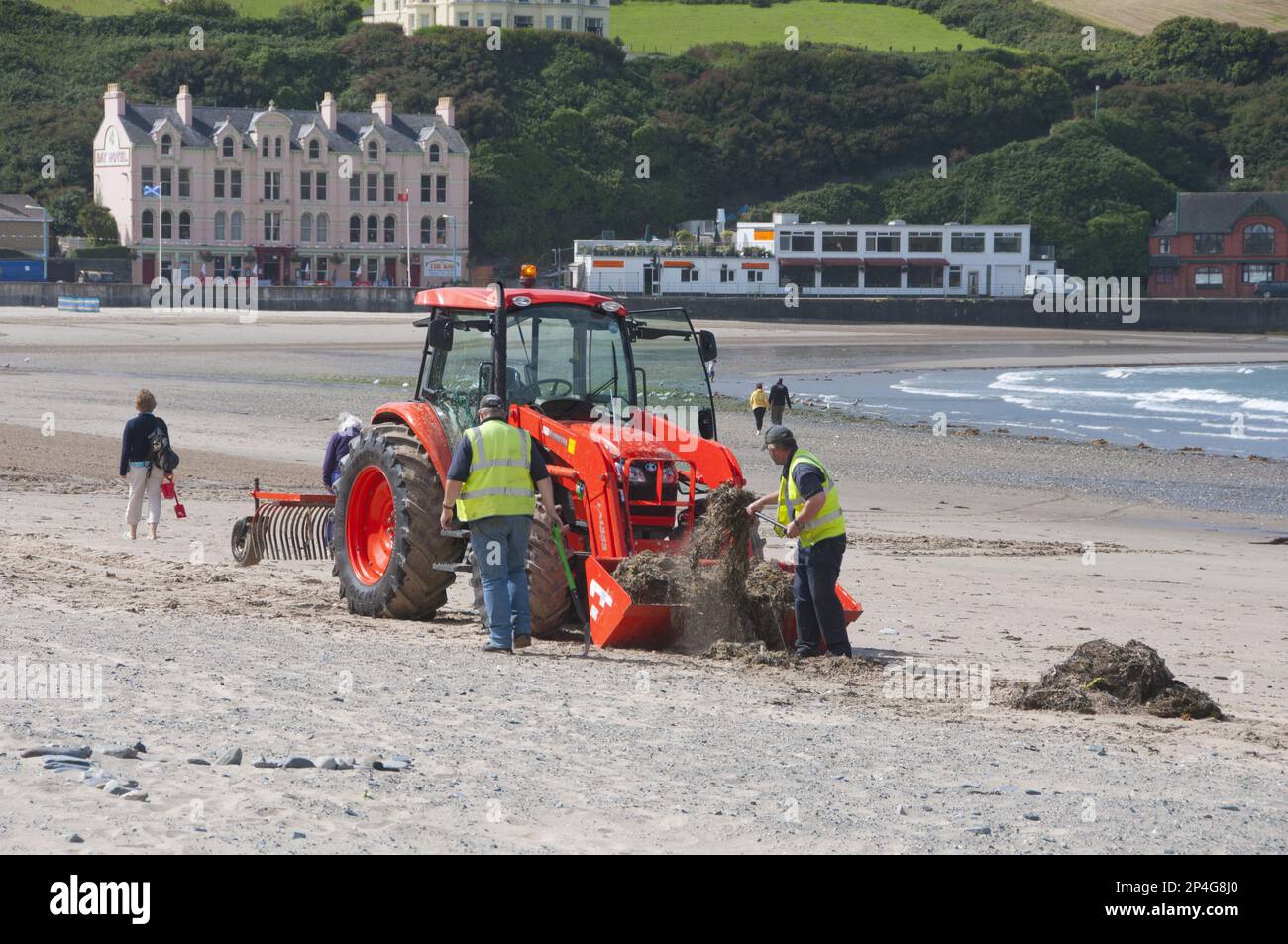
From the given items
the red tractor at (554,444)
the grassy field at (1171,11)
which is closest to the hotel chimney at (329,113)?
the red tractor at (554,444)

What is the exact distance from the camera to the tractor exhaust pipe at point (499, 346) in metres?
11.6

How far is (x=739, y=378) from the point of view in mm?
48281

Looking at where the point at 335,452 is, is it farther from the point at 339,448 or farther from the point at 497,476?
the point at 497,476

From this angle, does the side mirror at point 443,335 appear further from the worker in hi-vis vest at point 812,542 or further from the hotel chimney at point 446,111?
the hotel chimney at point 446,111

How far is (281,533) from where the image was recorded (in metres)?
14.2

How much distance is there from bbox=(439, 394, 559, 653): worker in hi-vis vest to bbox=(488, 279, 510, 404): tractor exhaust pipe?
886 mm

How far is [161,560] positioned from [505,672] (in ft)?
19.1

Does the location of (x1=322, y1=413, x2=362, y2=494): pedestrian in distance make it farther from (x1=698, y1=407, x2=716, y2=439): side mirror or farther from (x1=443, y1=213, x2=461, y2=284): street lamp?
(x1=443, y1=213, x2=461, y2=284): street lamp

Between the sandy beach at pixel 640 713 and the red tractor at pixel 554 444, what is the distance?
1.60 ft

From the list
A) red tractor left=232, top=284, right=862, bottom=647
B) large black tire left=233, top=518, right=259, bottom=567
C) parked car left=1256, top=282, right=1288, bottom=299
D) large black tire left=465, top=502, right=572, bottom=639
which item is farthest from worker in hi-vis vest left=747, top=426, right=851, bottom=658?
parked car left=1256, top=282, right=1288, bottom=299

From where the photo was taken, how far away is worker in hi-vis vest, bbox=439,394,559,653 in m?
10.7

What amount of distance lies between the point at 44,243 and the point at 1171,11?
11725 cm
